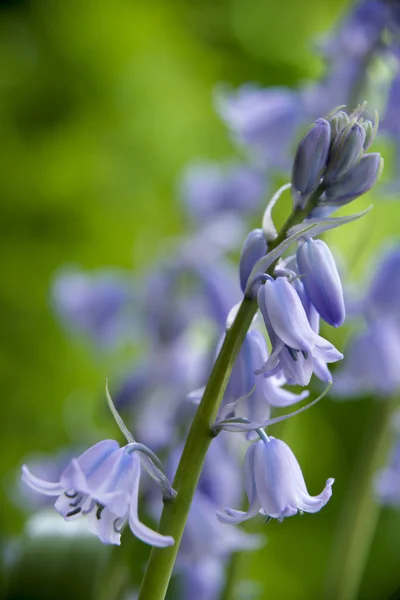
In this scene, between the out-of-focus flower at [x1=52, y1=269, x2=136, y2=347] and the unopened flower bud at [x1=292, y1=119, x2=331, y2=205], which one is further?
the out-of-focus flower at [x1=52, y1=269, x2=136, y2=347]

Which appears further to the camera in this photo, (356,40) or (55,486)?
(356,40)

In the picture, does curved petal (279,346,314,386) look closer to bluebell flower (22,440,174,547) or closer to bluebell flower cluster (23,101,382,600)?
bluebell flower cluster (23,101,382,600)

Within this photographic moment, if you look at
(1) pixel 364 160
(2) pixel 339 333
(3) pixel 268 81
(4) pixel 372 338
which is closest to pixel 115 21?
(3) pixel 268 81

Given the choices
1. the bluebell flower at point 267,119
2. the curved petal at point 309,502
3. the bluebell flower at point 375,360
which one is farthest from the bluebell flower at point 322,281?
the bluebell flower at point 267,119

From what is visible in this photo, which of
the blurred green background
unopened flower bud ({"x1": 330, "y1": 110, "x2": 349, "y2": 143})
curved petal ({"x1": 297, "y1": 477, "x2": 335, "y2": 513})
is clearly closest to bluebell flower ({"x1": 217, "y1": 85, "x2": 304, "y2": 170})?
the blurred green background

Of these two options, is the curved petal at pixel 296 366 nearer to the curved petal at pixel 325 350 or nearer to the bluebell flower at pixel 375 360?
the curved petal at pixel 325 350

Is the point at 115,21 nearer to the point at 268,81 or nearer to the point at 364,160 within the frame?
the point at 268,81

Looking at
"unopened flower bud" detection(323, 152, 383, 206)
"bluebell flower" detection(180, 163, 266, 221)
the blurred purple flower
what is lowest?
"unopened flower bud" detection(323, 152, 383, 206)
